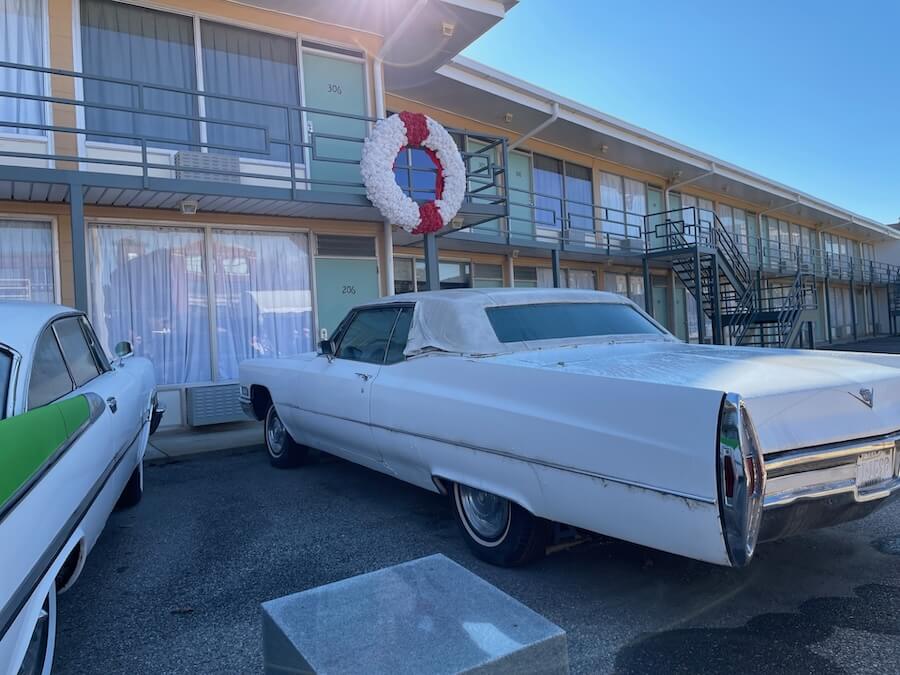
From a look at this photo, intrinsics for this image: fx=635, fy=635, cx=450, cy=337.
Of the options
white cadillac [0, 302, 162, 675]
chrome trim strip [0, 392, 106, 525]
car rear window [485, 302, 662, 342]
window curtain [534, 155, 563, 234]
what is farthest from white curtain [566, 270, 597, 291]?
chrome trim strip [0, 392, 106, 525]

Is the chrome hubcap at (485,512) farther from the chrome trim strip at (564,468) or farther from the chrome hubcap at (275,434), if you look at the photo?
the chrome hubcap at (275,434)

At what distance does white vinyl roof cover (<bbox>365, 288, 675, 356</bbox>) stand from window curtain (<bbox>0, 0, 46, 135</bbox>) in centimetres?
592

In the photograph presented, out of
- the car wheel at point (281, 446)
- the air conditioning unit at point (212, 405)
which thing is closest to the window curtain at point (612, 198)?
the air conditioning unit at point (212, 405)

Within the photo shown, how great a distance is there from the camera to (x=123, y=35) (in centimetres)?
816

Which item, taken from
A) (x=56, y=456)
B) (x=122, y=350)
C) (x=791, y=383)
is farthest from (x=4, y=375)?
(x=791, y=383)

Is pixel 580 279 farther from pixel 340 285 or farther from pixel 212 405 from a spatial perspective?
pixel 212 405

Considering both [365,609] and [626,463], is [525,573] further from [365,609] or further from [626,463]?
[365,609]

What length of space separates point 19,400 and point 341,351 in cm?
268

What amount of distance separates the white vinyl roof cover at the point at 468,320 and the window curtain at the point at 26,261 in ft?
18.3

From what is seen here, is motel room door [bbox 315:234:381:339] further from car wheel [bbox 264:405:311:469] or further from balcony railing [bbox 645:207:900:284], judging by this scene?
balcony railing [bbox 645:207:900:284]

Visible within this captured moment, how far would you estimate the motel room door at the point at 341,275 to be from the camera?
383 inches

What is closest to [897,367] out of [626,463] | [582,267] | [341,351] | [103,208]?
[626,463]

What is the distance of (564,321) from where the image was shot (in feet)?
14.4

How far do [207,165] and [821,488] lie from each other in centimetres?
778
